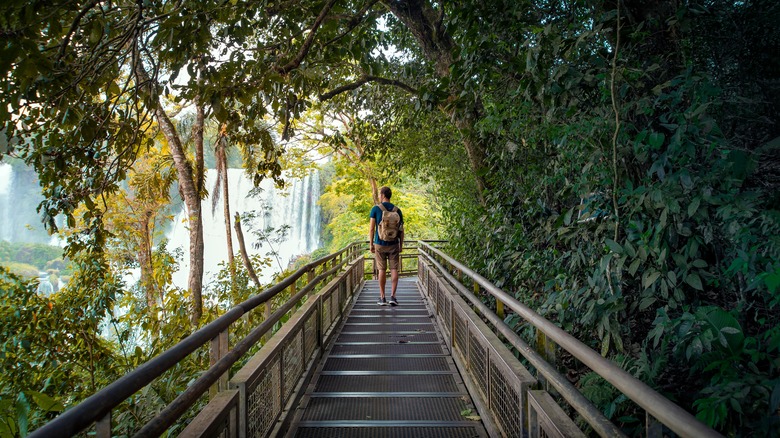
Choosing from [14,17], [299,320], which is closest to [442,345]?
[299,320]

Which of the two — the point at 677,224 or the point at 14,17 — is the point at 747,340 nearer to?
the point at 677,224

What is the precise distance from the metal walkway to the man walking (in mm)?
1258

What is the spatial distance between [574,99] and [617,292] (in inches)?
51.2

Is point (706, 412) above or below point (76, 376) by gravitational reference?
above

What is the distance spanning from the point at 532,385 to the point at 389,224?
4455mm

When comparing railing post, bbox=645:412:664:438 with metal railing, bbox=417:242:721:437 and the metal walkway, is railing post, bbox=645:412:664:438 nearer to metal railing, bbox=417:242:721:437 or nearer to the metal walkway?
metal railing, bbox=417:242:721:437

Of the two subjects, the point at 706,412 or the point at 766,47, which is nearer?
the point at 706,412

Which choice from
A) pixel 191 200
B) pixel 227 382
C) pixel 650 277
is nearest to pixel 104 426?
pixel 227 382

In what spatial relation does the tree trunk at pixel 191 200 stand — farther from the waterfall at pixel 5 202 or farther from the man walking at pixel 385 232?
the waterfall at pixel 5 202

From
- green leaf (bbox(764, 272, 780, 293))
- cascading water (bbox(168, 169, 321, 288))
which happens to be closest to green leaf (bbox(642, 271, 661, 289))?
green leaf (bbox(764, 272, 780, 293))

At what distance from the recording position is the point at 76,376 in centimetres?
552

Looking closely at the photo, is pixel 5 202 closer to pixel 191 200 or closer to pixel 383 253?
pixel 191 200

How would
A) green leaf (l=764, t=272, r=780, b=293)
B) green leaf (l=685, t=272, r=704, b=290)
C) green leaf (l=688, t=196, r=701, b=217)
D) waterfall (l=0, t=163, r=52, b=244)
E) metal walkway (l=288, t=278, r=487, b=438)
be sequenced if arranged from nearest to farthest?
green leaf (l=764, t=272, r=780, b=293), green leaf (l=688, t=196, r=701, b=217), green leaf (l=685, t=272, r=704, b=290), metal walkway (l=288, t=278, r=487, b=438), waterfall (l=0, t=163, r=52, b=244)

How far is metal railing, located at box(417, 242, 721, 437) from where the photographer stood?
113cm
